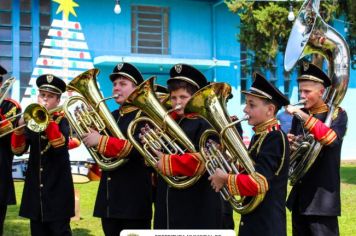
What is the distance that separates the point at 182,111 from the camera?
14.3 feet

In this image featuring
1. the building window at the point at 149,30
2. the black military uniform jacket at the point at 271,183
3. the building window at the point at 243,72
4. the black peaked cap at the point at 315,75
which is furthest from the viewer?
the building window at the point at 243,72

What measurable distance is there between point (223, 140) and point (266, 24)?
41.7 feet

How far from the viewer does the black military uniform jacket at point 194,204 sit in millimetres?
4273

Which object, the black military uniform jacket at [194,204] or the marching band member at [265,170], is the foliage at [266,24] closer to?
the black military uniform jacket at [194,204]

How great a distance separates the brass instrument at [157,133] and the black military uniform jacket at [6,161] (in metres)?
1.59

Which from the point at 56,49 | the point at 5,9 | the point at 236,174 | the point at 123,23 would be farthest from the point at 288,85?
the point at 236,174

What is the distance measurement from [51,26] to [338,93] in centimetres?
1271

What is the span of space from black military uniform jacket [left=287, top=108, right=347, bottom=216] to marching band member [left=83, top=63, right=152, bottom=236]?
1275mm

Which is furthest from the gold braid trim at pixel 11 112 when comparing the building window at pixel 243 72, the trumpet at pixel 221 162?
the building window at pixel 243 72

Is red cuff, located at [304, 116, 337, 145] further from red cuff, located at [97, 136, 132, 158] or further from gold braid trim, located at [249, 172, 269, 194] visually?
red cuff, located at [97, 136, 132, 158]

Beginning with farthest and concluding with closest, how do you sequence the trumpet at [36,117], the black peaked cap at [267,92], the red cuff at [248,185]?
1. the trumpet at [36,117]
2. the black peaked cap at [267,92]
3. the red cuff at [248,185]

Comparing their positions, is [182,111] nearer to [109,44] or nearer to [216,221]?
[216,221]

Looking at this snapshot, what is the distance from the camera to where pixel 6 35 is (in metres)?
16.0

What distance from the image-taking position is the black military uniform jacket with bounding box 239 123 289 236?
374 centimetres
